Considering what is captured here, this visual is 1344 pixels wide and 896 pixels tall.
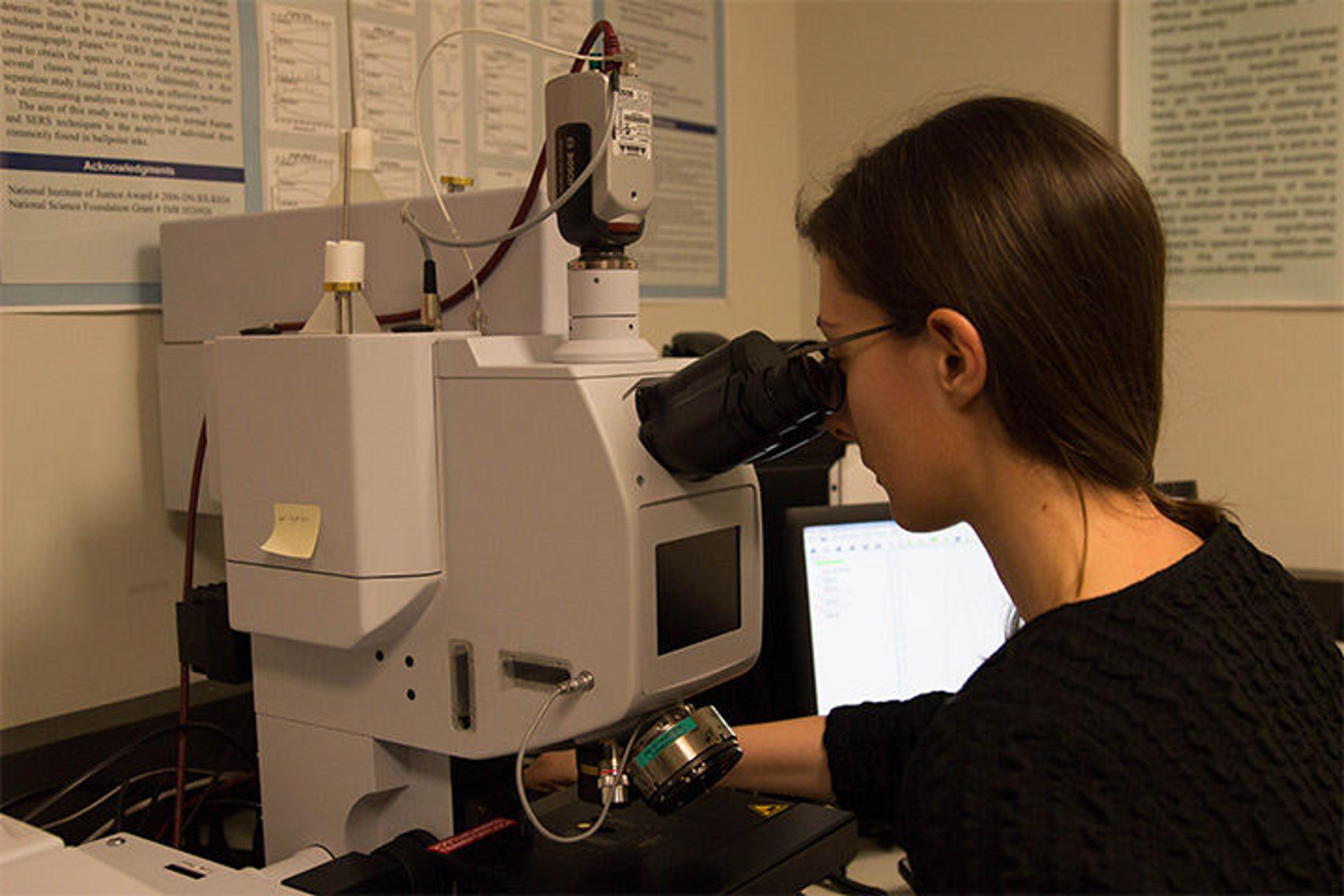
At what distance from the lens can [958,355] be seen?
83cm

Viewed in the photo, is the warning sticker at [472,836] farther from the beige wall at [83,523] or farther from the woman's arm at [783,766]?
the beige wall at [83,523]

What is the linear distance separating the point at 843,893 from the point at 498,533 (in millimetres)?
608

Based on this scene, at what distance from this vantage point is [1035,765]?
0.69 m

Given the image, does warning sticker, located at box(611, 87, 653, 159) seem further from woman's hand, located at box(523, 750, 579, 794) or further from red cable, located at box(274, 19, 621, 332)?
woman's hand, located at box(523, 750, 579, 794)

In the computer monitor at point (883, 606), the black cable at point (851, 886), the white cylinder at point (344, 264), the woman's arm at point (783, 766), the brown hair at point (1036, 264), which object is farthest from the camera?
the computer monitor at point (883, 606)

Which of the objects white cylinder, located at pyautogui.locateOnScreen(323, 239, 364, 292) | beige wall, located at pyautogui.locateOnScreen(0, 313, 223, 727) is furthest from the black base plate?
beige wall, located at pyautogui.locateOnScreen(0, 313, 223, 727)

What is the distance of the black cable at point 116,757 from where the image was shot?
4.04 ft

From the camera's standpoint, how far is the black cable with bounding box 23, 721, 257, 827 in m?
1.23

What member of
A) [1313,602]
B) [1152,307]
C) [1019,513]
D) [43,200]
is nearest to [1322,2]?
[1313,602]

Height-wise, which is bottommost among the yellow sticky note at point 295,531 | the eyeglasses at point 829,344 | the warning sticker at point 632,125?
the yellow sticky note at point 295,531

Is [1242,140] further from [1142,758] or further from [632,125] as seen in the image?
[1142,758]

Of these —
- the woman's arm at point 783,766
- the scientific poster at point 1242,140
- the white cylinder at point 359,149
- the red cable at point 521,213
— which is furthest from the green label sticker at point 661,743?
the scientific poster at point 1242,140

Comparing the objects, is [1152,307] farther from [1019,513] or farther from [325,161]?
[325,161]

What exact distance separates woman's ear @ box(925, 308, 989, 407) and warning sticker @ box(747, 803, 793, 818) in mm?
383
